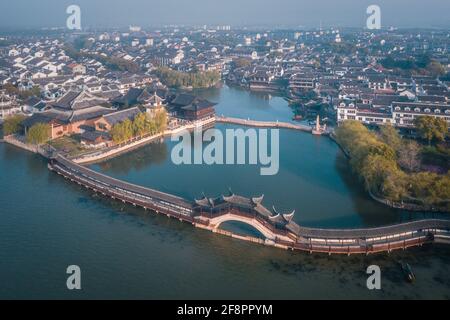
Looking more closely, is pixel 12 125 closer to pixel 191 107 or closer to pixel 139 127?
pixel 139 127

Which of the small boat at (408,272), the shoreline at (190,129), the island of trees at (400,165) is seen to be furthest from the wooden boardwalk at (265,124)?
the small boat at (408,272)

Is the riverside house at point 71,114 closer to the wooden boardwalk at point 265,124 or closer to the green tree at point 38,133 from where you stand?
the green tree at point 38,133

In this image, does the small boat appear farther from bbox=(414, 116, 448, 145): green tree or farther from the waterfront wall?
the waterfront wall

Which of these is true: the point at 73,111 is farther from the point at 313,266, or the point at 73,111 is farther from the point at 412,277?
the point at 412,277

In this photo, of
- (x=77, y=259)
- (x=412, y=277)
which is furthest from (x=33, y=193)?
(x=412, y=277)

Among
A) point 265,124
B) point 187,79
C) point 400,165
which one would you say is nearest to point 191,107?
point 265,124

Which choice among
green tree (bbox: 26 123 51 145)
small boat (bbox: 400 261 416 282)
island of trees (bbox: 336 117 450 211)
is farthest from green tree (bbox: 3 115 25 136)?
small boat (bbox: 400 261 416 282)
